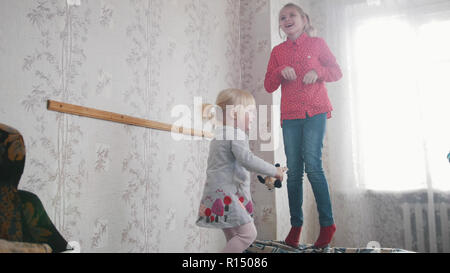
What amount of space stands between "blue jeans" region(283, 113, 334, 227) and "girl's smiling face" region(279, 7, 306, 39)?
0.45 meters

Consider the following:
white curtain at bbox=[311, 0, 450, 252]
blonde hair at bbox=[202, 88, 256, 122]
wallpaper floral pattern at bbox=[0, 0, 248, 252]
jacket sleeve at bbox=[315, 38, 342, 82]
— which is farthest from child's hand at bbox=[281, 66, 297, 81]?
white curtain at bbox=[311, 0, 450, 252]

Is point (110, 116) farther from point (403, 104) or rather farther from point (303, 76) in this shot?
point (403, 104)

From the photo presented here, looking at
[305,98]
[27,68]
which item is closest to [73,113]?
[27,68]

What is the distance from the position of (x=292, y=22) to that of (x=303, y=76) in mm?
287

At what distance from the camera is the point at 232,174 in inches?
57.5

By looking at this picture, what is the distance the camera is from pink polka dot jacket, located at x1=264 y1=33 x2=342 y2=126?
5.57ft

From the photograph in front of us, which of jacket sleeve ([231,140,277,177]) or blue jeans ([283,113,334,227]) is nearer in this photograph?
jacket sleeve ([231,140,277,177])

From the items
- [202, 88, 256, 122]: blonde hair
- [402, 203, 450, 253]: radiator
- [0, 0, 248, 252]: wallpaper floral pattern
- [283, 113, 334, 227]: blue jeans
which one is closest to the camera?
[0, 0, 248, 252]: wallpaper floral pattern

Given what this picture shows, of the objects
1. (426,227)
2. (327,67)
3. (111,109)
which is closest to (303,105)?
(327,67)

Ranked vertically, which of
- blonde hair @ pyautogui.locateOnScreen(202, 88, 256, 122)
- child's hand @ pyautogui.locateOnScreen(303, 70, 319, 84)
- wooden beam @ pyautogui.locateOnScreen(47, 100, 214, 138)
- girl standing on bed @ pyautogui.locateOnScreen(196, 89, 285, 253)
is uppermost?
child's hand @ pyautogui.locateOnScreen(303, 70, 319, 84)

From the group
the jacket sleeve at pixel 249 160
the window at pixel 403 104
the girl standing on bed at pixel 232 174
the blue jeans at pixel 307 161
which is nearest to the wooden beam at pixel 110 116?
the girl standing on bed at pixel 232 174

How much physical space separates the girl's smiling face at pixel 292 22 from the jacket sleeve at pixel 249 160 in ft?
2.28

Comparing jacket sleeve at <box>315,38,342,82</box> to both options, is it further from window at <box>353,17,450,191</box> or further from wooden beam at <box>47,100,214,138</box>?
window at <box>353,17,450,191</box>
